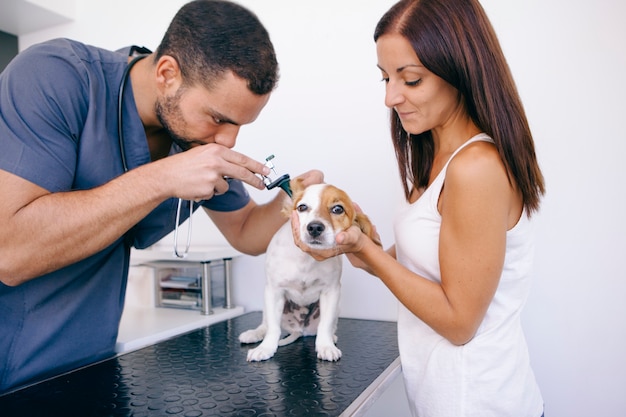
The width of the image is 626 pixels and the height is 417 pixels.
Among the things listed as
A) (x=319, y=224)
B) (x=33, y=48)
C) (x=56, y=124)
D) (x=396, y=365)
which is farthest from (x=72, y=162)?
(x=396, y=365)

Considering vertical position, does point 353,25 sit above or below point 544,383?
above

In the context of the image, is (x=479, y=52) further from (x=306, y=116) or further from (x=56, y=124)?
(x=306, y=116)

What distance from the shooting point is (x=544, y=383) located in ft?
4.55

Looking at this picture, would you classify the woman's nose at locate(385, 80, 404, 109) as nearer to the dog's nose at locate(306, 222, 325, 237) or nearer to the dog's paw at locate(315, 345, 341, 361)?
the dog's nose at locate(306, 222, 325, 237)

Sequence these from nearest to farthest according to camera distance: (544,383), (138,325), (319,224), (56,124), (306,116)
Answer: (56,124), (319,224), (544,383), (138,325), (306,116)

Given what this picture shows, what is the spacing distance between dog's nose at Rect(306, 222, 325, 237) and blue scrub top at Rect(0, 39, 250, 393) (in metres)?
0.41

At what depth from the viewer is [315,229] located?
1.04 meters

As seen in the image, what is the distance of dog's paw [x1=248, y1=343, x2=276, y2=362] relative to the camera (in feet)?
3.71

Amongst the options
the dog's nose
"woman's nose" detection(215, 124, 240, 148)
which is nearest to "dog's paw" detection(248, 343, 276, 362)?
the dog's nose

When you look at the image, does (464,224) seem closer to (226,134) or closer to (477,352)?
(477,352)

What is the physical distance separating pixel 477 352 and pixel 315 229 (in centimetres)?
44

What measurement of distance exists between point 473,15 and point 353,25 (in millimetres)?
887

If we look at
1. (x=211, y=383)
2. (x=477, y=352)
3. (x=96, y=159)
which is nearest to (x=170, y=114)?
(x=96, y=159)

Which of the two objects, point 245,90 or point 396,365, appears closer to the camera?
point 245,90
